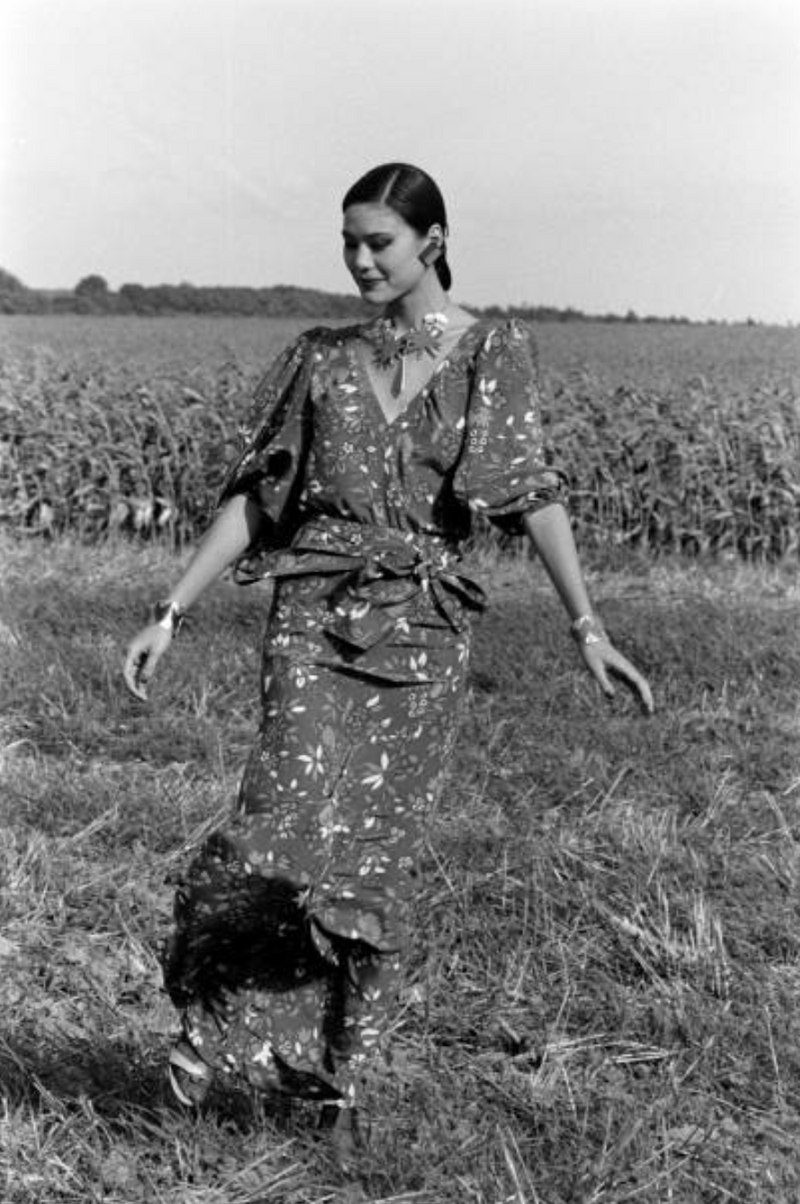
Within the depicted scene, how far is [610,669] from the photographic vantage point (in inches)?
124

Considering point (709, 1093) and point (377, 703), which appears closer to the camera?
point (377, 703)

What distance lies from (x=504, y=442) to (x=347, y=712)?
57 cm

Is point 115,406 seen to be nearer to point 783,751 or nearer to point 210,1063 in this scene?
point 783,751

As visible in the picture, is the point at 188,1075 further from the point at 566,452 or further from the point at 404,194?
the point at 566,452

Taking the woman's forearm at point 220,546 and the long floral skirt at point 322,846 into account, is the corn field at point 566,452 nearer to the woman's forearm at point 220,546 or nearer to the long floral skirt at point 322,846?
the woman's forearm at point 220,546

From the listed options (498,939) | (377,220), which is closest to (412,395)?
(377,220)

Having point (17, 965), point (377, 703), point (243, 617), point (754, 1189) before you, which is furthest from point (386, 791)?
point (243, 617)

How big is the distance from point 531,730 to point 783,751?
0.87 m

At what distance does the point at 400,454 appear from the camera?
3166 mm

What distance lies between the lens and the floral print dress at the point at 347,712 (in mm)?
3023

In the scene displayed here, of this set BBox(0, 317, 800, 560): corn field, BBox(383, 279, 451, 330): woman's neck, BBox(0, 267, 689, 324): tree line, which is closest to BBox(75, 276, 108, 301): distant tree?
BBox(0, 267, 689, 324): tree line

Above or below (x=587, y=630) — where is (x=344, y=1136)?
below

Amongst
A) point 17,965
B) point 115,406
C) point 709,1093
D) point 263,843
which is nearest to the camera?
point 263,843

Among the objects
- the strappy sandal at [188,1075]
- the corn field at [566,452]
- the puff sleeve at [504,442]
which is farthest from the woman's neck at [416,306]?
the corn field at [566,452]
